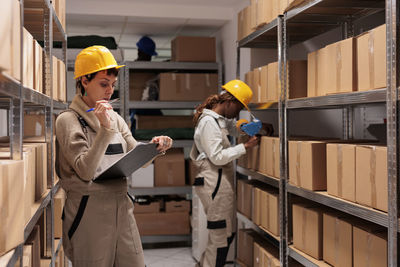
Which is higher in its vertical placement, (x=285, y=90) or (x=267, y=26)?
(x=267, y=26)

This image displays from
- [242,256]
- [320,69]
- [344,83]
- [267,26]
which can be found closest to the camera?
[344,83]

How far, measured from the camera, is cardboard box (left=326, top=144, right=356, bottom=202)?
2.32 meters

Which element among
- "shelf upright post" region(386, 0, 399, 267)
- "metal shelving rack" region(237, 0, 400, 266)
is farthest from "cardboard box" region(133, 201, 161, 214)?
"shelf upright post" region(386, 0, 399, 267)

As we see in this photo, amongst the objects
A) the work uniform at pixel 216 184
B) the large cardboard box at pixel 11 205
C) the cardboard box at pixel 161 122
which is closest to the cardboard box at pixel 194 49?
the cardboard box at pixel 161 122

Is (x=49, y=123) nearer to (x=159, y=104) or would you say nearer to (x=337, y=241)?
(x=337, y=241)

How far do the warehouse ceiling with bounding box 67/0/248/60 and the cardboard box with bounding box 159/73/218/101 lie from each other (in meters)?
0.69

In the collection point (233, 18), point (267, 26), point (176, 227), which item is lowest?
point (176, 227)

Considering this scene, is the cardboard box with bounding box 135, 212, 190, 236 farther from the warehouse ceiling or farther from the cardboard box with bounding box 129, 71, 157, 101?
the warehouse ceiling

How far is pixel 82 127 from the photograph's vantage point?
2.21 meters

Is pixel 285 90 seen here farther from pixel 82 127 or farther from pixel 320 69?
pixel 82 127

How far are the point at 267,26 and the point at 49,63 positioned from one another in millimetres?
1731

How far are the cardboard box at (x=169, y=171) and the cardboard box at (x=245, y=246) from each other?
4.95ft

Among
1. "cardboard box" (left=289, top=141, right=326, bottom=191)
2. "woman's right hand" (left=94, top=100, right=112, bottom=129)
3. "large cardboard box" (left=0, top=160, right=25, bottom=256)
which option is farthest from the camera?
"cardboard box" (left=289, top=141, right=326, bottom=191)

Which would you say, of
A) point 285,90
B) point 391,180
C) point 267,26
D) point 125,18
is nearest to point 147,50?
point 125,18
